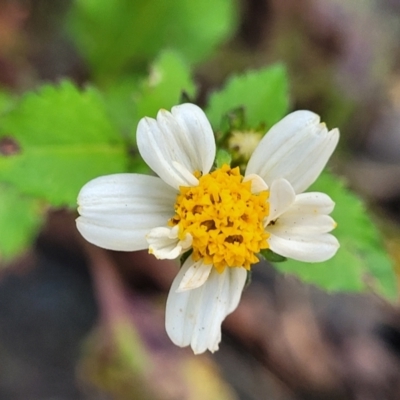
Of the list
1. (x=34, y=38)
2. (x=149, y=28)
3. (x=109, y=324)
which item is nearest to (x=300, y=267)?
(x=109, y=324)

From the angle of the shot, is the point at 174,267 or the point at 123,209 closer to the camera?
the point at 123,209

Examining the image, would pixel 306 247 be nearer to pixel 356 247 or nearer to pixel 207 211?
pixel 207 211

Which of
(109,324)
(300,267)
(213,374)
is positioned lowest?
(213,374)

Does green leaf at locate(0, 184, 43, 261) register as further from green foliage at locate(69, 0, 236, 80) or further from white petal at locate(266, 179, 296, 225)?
white petal at locate(266, 179, 296, 225)

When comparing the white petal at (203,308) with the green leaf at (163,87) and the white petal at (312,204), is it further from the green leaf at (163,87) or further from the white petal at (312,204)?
the green leaf at (163,87)

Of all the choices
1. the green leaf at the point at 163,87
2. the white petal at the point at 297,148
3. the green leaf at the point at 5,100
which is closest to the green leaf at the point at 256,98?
the green leaf at the point at 163,87

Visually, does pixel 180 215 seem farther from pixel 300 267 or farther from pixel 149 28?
pixel 149 28

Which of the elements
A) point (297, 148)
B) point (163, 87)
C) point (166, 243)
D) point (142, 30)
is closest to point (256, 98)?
point (163, 87)
